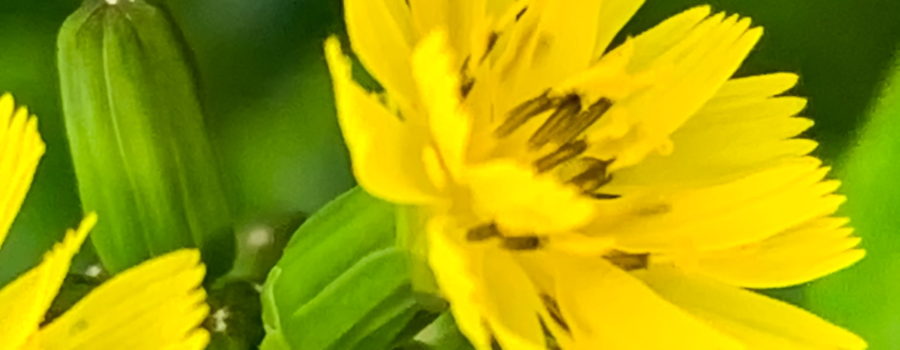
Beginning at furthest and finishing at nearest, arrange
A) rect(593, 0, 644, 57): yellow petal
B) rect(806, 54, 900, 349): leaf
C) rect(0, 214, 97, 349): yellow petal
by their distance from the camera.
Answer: rect(806, 54, 900, 349): leaf → rect(593, 0, 644, 57): yellow petal → rect(0, 214, 97, 349): yellow petal

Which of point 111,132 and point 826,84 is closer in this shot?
point 111,132

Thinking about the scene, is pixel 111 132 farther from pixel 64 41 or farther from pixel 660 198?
pixel 660 198

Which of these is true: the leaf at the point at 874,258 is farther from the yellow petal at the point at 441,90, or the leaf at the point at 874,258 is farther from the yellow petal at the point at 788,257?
the yellow petal at the point at 441,90

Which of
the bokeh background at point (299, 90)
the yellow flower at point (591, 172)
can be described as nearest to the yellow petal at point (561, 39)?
the yellow flower at point (591, 172)

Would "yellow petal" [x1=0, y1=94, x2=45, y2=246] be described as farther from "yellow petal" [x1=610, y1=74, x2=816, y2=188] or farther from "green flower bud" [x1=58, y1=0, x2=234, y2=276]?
"yellow petal" [x1=610, y1=74, x2=816, y2=188]

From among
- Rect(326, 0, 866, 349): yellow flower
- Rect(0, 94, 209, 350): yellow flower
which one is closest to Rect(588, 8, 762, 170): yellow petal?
Rect(326, 0, 866, 349): yellow flower

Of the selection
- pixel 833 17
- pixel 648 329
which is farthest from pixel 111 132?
pixel 833 17

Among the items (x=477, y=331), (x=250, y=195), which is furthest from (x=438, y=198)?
(x=250, y=195)
